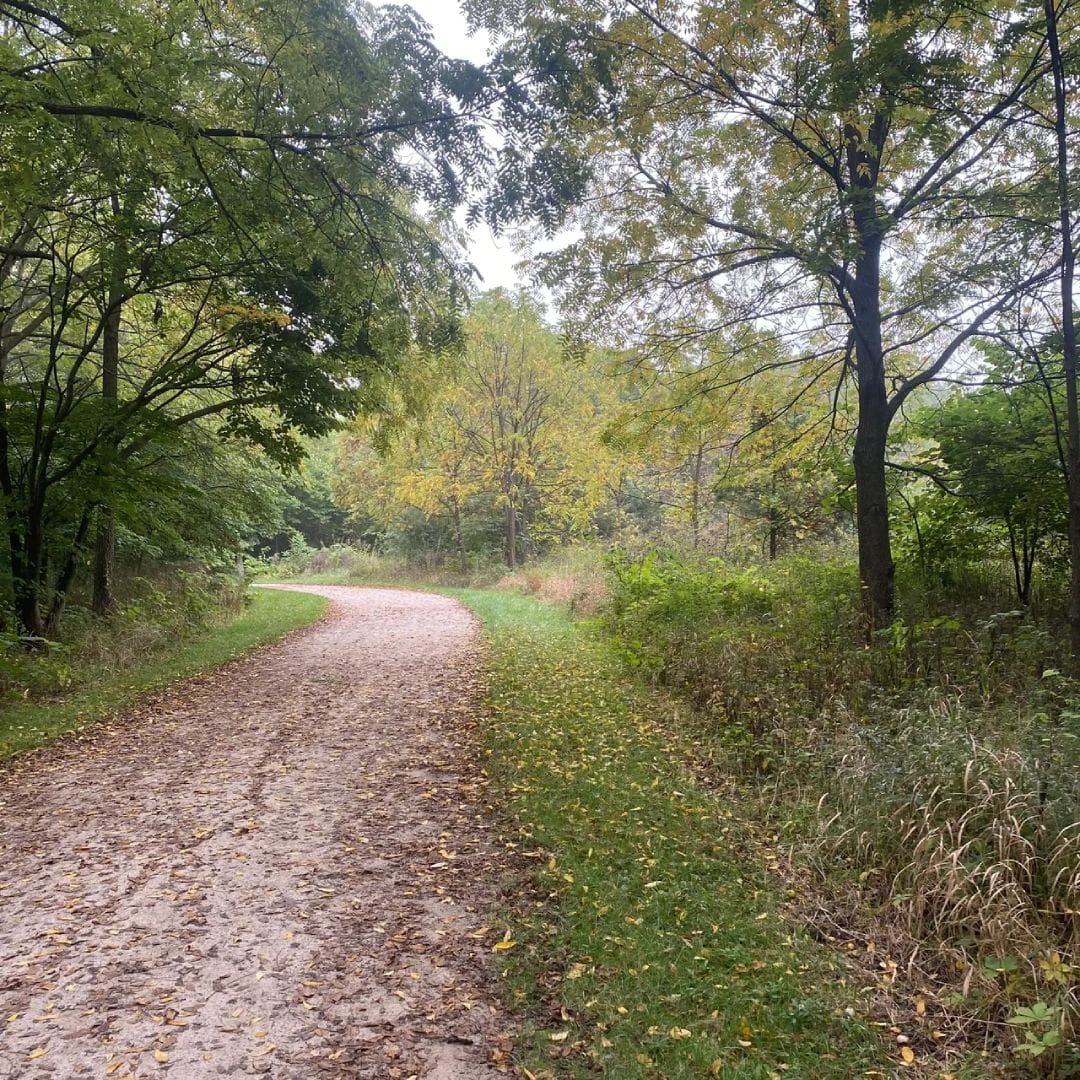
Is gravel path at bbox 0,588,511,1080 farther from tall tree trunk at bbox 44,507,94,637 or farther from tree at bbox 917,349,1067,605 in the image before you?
tree at bbox 917,349,1067,605

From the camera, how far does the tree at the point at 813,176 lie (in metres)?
4.98

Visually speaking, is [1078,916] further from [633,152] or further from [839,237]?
[633,152]

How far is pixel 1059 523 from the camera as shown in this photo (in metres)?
6.46

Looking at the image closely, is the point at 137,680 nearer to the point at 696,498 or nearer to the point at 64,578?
the point at 64,578

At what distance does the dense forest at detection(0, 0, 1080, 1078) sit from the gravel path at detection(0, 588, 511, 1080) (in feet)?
3.97

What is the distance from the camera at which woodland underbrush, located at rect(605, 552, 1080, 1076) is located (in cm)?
281

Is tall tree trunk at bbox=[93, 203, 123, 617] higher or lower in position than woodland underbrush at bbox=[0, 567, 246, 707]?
higher

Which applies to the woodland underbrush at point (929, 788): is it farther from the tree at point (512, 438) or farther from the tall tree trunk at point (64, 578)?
the tree at point (512, 438)

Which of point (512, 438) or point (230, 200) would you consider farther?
point (512, 438)

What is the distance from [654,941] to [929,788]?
6.19ft

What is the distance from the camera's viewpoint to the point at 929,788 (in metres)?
3.86

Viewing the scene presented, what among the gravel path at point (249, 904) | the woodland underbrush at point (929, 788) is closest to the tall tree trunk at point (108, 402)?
the gravel path at point (249, 904)

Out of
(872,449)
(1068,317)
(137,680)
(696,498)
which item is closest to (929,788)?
(1068,317)

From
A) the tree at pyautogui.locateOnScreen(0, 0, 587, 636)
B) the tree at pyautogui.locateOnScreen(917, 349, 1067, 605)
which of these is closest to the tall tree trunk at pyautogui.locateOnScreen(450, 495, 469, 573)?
the tree at pyautogui.locateOnScreen(0, 0, 587, 636)
